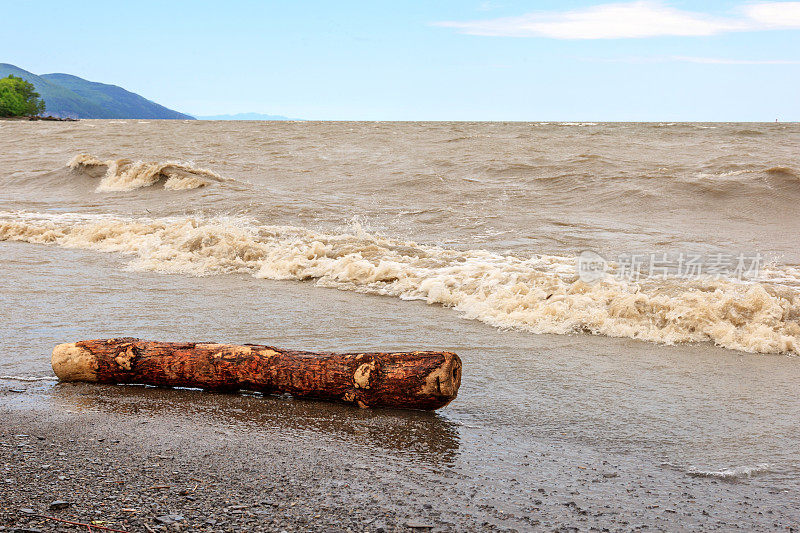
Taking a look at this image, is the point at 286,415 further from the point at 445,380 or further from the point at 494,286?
the point at 494,286

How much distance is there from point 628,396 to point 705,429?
0.62 m

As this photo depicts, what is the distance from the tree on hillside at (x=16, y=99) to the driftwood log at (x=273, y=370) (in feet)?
385

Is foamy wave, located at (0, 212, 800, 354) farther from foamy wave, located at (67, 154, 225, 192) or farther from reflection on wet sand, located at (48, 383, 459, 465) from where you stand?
foamy wave, located at (67, 154, 225, 192)

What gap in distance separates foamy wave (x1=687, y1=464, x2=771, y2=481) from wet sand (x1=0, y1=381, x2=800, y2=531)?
0.19 feet

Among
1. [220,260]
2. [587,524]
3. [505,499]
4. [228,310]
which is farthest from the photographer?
[220,260]

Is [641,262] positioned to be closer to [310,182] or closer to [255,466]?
[255,466]

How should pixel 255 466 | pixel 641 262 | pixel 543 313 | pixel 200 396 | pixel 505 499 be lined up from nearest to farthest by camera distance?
pixel 505 499 < pixel 255 466 < pixel 200 396 < pixel 543 313 < pixel 641 262

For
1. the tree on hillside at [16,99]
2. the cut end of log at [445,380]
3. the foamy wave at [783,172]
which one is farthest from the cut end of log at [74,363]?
the tree on hillside at [16,99]

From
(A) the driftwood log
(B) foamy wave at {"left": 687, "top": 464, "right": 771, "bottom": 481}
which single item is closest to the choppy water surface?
(B) foamy wave at {"left": 687, "top": 464, "right": 771, "bottom": 481}

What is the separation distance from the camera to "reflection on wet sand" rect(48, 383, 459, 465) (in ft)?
12.1

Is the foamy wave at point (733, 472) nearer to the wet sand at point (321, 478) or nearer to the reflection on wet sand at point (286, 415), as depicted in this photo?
the wet sand at point (321, 478)

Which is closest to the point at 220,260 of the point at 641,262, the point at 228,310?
the point at 228,310

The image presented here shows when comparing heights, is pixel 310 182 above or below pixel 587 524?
above

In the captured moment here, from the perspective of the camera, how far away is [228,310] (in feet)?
22.3
